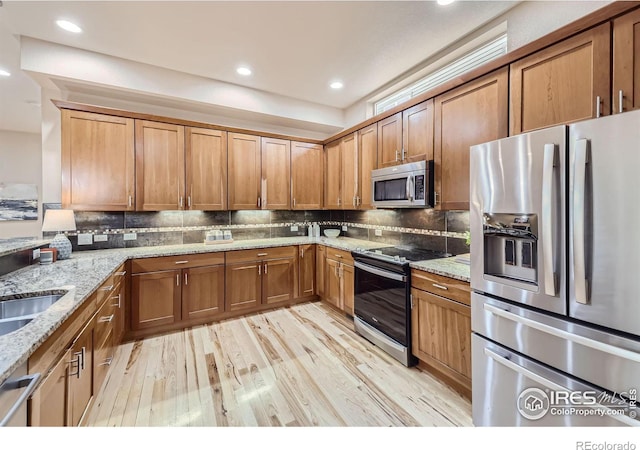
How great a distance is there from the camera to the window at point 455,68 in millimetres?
2443

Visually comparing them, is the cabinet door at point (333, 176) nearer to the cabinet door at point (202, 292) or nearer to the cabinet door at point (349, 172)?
the cabinet door at point (349, 172)

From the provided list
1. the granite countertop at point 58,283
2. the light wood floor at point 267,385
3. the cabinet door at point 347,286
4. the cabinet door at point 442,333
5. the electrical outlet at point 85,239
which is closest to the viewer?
the granite countertop at point 58,283

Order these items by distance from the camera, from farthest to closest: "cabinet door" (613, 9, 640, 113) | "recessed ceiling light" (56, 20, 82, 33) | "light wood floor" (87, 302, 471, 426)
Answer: "recessed ceiling light" (56, 20, 82, 33) → "light wood floor" (87, 302, 471, 426) → "cabinet door" (613, 9, 640, 113)

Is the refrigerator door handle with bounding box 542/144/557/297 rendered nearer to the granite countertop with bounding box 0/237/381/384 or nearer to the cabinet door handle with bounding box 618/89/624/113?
the cabinet door handle with bounding box 618/89/624/113

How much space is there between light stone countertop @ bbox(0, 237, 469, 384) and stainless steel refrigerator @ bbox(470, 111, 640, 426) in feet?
1.32

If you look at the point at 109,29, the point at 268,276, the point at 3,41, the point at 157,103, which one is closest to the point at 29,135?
the point at 3,41

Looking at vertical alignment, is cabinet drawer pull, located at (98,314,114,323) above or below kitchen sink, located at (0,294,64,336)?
below

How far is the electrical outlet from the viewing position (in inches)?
119

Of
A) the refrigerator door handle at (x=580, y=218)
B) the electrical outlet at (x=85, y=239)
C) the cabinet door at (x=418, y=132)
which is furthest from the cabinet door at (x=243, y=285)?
the refrigerator door handle at (x=580, y=218)

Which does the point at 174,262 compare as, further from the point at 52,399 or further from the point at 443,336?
the point at 443,336

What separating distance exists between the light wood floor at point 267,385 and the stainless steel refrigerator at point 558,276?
1.77 feet

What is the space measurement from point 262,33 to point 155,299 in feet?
9.52

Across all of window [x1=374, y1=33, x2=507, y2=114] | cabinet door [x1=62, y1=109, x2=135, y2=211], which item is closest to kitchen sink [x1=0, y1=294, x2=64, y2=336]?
cabinet door [x1=62, y1=109, x2=135, y2=211]

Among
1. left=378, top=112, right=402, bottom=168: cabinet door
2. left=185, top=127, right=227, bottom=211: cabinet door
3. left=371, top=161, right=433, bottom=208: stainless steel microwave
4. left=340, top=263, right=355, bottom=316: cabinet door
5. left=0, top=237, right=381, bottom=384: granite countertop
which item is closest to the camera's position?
left=0, top=237, right=381, bottom=384: granite countertop
